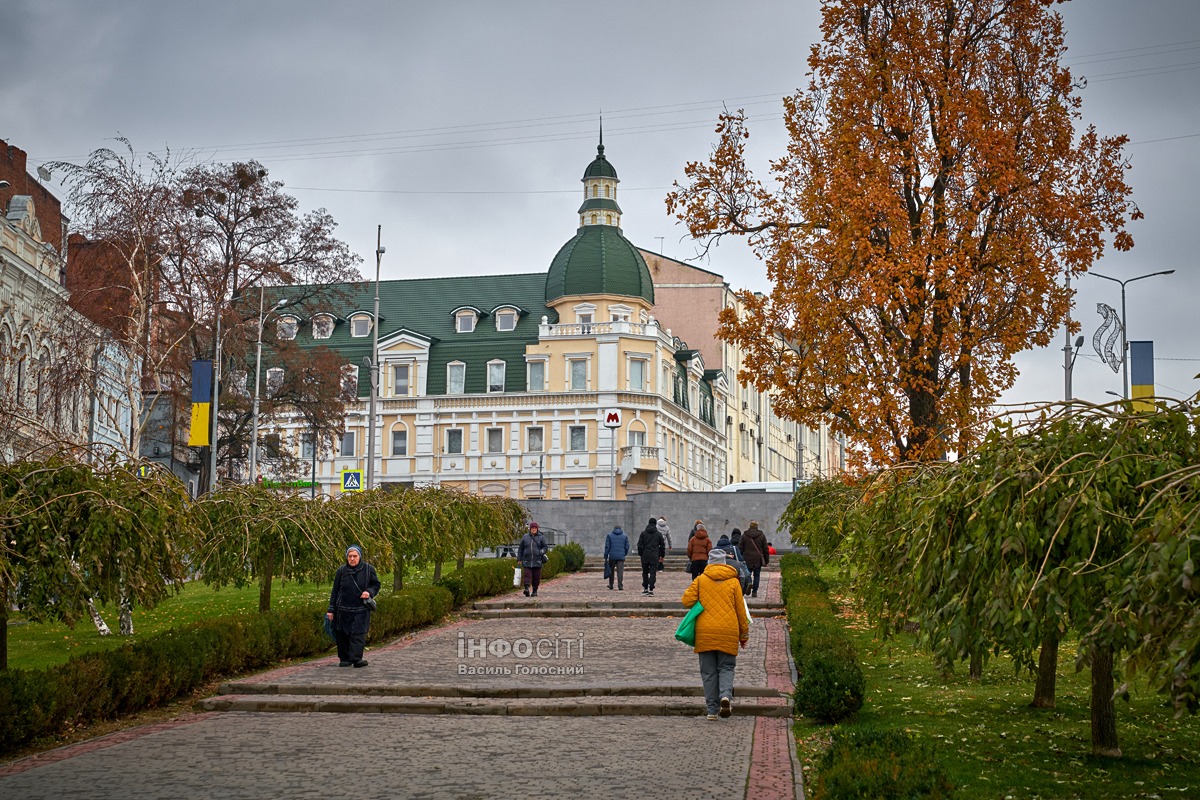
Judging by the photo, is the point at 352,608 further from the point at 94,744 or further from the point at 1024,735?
the point at 1024,735

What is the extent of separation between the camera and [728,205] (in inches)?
930

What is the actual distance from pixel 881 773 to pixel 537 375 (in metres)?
65.2

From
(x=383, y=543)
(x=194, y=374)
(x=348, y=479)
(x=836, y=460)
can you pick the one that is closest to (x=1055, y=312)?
(x=383, y=543)

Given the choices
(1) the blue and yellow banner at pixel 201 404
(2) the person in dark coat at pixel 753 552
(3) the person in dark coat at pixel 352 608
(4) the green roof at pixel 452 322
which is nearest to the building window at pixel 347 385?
(1) the blue and yellow banner at pixel 201 404

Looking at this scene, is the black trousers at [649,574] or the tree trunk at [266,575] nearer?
the tree trunk at [266,575]

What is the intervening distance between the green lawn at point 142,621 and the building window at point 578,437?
3582 centimetres

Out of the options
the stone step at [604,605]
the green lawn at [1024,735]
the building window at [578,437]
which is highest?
the building window at [578,437]


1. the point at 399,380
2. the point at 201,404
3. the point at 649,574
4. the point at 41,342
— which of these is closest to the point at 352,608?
the point at 201,404

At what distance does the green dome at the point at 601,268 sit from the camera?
237 ft

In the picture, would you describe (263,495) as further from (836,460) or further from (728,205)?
(836,460)

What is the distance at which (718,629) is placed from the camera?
1489 centimetres

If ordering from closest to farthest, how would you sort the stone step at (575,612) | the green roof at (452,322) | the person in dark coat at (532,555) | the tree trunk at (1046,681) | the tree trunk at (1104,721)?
the tree trunk at (1104,721) < the tree trunk at (1046,681) < the stone step at (575,612) < the person in dark coat at (532,555) < the green roof at (452,322)

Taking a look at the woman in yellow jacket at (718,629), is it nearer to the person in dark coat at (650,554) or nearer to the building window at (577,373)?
the person in dark coat at (650,554)

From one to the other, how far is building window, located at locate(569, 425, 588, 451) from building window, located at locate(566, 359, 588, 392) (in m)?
2.12
